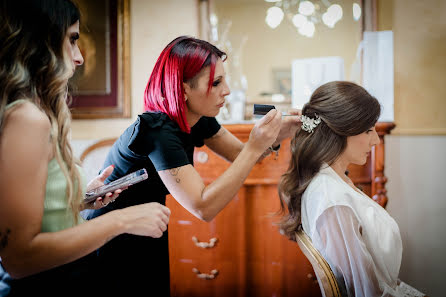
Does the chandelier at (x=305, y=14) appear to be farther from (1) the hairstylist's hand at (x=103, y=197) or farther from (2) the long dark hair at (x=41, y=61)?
(2) the long dark hair at (x=41, y=61)

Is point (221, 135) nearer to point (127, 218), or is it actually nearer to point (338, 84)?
point (338, 84)

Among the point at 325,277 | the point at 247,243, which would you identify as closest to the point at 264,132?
the point at 325,277

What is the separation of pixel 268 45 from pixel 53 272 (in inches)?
74.4

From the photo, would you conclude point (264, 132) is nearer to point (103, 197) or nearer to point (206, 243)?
point (103, 197)

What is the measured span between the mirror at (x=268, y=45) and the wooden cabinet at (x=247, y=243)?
513 mm

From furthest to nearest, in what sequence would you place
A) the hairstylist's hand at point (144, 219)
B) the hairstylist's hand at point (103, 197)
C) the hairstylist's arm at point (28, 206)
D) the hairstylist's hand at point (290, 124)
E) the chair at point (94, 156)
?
the chair at point (94, 156), the hairstylist's hand at point (290, 124), the hairstylist's hand at point (103, 197), the hairstylist's hand at point (144, 219), the hairstylist's arm at point (28, 206)

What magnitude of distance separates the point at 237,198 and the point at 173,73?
0.91 m

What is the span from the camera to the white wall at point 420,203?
2057 millimetres

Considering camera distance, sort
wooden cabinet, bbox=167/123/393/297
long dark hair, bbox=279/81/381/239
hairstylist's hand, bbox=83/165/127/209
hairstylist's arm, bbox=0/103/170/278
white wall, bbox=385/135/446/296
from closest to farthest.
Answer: hairstylist's arm, bbox=0/103/170/278 < hairstylist's hand, bbox=83/165/127/209 < long dark hair, bbox=279/81/381/239 < wooden cabinet, bbox=167/123/393/297 < white wall, bbox=385/135/446/296

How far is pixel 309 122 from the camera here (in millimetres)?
1206

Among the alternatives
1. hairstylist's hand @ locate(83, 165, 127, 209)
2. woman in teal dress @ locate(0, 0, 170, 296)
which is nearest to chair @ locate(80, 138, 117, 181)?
hairstylist's hand @ locate(83, 165, 127, 209)

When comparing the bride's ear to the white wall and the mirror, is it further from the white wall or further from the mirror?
the white wall

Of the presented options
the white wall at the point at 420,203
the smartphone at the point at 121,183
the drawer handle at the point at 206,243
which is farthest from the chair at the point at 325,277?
the white wall at the point at 420,203

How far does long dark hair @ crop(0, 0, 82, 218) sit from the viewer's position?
1.98 ft
